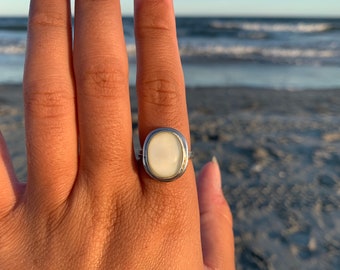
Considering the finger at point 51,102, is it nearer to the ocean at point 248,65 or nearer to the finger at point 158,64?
the finger at point 158,64

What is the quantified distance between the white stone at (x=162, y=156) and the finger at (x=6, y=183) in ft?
1.81

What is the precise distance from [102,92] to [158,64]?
0.23 metres

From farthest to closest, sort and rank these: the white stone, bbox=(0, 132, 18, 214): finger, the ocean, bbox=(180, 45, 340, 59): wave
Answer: bbox=(180, 45, 340, 59): wave, the ocean, bbox=(0, 132, 18, 214): finger, the white stone

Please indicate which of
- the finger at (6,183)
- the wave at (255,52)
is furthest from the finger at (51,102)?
the wave at (255,52)

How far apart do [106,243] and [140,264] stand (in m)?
0.14

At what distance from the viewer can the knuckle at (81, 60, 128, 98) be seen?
144 centimetres

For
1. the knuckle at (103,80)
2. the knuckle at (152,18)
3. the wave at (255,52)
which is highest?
the wave at (255,52)

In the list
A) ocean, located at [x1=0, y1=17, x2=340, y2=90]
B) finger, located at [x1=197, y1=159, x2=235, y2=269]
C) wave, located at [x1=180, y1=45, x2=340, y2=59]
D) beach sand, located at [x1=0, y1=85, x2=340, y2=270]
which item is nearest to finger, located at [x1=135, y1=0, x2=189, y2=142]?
finger, located at [x1=197, y1=159, x2=235, y2=269]

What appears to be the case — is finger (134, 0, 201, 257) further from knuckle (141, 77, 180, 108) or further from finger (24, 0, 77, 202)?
finger (24, 0, 77, 202)

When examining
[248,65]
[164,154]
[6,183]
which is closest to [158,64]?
[164,154]

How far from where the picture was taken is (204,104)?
630 cm

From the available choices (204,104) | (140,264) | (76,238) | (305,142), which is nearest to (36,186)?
(76,238)

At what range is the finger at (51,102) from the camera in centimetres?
148

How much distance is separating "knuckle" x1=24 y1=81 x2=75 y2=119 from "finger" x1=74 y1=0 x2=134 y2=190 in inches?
2.1
